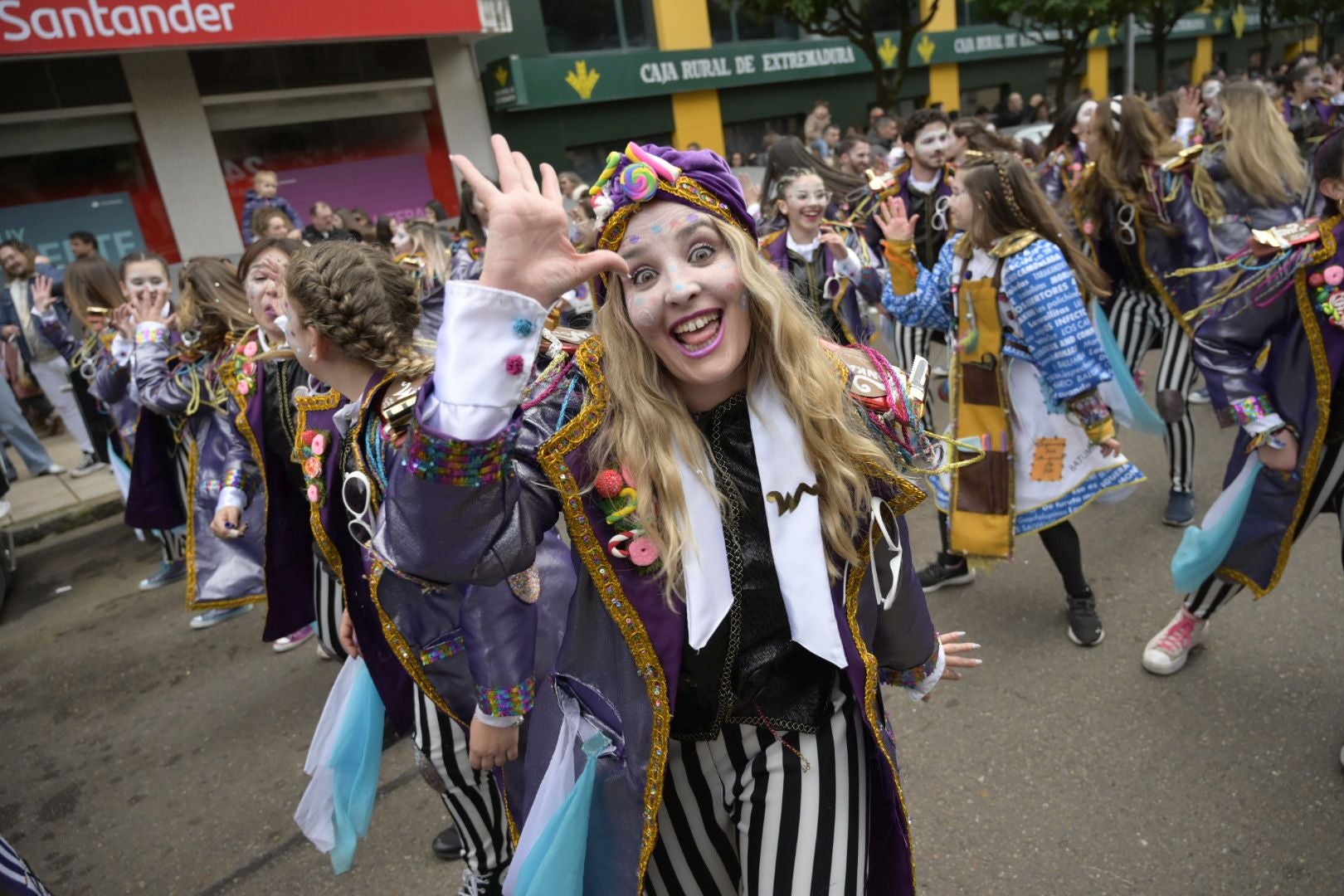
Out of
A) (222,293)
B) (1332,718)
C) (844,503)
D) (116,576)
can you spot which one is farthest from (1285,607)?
(116,576)

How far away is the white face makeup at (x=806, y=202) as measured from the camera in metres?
4.33

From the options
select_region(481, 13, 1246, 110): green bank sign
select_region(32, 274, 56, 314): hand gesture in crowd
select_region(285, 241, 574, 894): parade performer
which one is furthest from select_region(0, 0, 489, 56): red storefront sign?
select_region(285, 241, 574, 894): parade performer

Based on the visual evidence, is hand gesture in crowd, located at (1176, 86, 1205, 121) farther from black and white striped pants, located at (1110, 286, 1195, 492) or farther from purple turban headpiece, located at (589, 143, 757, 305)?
purple turban headpiece, located at (589, 143, 757, 305)

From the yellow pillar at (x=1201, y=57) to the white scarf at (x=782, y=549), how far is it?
121 feet

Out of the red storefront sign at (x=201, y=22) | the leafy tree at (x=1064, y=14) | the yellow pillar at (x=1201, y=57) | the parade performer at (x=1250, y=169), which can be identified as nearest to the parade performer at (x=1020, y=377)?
the parade performer at (x=1250, y=169)

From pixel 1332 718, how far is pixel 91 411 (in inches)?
291

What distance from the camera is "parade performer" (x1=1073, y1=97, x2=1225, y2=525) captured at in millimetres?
4438

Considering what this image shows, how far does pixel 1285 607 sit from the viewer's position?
357cm

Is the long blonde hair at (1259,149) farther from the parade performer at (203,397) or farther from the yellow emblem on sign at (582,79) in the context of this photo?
the yellow emblem on sign at (582,79)

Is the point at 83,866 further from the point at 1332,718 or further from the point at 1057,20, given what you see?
the point at 1057,20

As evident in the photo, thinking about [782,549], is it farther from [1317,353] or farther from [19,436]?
[19,436]

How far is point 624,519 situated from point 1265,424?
2184 millimetres

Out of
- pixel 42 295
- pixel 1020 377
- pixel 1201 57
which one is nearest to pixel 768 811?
pixel 1020 377

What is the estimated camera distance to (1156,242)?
15.2ft
